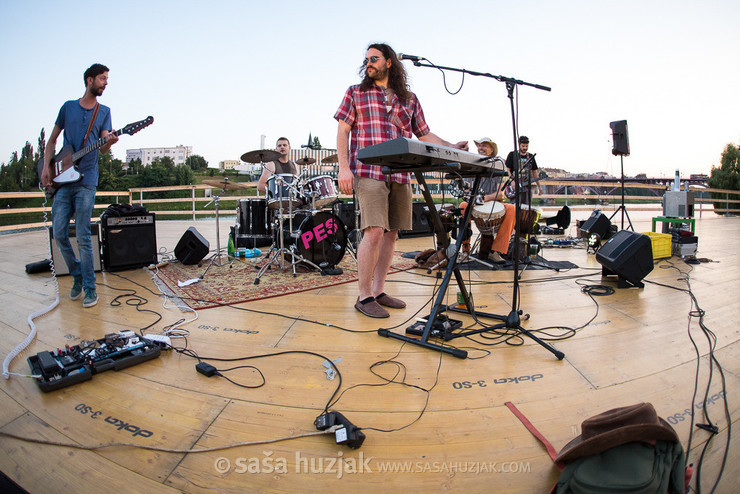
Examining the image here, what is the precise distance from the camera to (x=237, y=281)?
3.69 meters

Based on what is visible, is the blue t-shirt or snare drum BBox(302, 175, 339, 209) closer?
the blue t-shirt

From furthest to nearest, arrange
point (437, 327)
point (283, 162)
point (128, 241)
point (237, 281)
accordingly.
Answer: point (283, 162) → point (128, 241) → point (237, 281) → point (437, 327)

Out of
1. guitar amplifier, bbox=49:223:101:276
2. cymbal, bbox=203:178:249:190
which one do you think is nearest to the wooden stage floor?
guitar amplifier, bbox=49:223:101:276

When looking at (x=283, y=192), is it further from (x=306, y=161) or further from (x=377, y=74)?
(x=377, y=74)

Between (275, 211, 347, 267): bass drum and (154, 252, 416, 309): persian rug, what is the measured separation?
0.60 ft

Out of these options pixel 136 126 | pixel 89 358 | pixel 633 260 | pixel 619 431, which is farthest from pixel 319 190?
pixel 619 431

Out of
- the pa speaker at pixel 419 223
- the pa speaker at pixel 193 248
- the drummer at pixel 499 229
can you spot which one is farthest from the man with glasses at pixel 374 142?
the pa speaker at pixel 419 223

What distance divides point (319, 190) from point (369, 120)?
5.85 feet

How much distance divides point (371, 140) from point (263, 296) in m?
1.48

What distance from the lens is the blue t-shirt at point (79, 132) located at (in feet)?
9.61

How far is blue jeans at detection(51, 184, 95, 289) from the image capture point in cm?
290

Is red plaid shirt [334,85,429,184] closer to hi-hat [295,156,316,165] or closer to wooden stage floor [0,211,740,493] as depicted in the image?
wooden stage floor [0,211,740,493]

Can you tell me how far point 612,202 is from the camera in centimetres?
1492

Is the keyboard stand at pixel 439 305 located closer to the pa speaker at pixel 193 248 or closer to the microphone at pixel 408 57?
the microphone at pixel 408 57
